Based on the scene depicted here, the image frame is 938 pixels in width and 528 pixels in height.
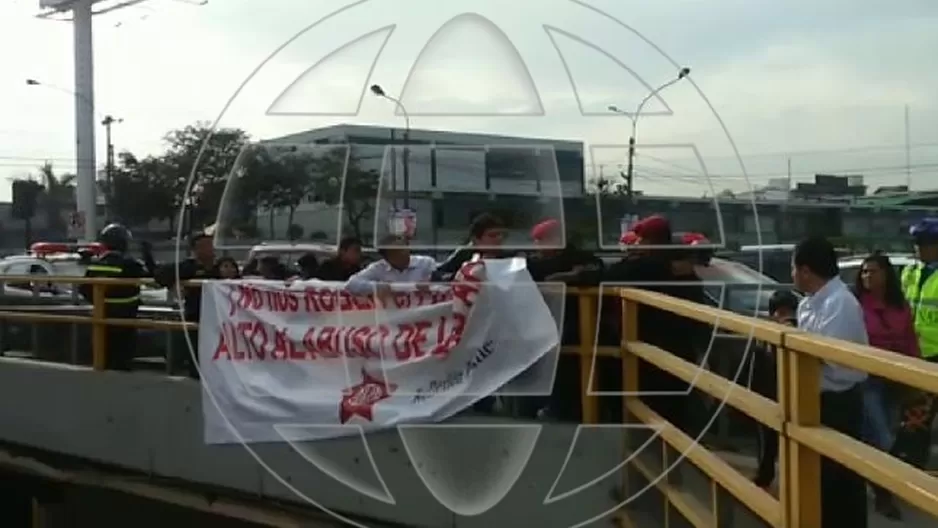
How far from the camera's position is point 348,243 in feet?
19.3

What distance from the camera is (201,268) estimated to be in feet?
24.3

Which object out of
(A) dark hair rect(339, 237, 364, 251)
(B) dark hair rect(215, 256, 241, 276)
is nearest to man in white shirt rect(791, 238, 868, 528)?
(A) dark hair rect(339, 237, 364, 251)

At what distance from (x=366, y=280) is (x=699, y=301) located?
1575 mm

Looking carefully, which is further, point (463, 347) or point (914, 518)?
point (463, 347)

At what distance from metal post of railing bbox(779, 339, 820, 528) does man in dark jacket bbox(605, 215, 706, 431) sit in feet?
3.88

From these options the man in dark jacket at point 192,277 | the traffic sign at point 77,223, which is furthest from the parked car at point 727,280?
the traffic sign at point 77,223

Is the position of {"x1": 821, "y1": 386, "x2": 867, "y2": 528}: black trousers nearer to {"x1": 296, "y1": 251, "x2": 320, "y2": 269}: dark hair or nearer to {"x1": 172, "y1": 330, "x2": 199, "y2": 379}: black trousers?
{"x1": 296, "y1": 251, "x2": 320, "y2": 269}: dark hair

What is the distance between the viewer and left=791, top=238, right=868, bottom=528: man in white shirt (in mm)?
3756

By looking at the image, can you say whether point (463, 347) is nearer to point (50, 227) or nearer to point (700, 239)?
point (700, 239)

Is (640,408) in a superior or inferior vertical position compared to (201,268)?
inferior

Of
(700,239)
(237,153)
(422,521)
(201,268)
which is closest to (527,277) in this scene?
(700,239)

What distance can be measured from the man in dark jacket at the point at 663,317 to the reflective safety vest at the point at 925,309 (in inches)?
74.2

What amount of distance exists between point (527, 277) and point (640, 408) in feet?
2.80

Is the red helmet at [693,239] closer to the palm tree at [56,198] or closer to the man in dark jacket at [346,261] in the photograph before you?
the man in dark jacket at [346,261]
